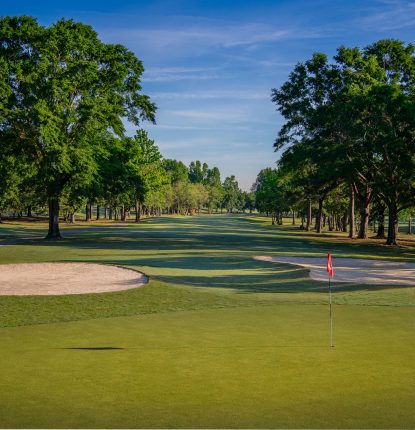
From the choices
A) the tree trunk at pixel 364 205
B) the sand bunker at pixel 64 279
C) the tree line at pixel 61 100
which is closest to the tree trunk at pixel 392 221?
the tree trunk at pixel 364 205

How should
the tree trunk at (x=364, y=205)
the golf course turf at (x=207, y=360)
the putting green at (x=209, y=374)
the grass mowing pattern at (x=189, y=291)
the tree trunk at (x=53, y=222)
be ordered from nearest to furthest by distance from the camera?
the putting green at (x=209, y=374) < the golf course turf at (x=207, y=360) < the grass mowing pattern at (x=189, y=291) < the tree trunk at (x=53, y=222) < the tree trunk at (x=364, y=205)

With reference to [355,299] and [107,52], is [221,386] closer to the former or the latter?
[355,299]

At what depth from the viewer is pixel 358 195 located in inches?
2424

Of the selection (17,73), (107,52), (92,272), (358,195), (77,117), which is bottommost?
(92,272)

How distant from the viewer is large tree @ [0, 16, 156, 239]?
140ft

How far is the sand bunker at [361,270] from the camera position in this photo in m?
24.1

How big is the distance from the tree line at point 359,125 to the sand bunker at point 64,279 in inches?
1227

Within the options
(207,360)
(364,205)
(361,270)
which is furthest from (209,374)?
(364,205)

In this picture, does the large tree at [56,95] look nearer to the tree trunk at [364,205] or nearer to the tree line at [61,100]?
the tree line at [61,100]

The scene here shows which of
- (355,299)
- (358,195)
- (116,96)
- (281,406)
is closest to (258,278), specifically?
(355,299)

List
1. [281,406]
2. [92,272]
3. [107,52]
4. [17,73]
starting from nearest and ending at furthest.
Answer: [281,406] → [92,272] → [17,73] → [107,52]

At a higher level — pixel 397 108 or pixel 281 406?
pixel 397 108

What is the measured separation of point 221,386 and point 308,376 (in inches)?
67.8

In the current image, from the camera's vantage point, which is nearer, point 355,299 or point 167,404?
point 167,404
